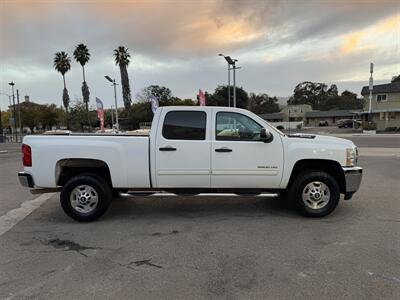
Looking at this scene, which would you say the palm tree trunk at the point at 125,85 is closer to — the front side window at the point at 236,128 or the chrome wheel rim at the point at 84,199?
the chrome wheel rim at the point at 84,199

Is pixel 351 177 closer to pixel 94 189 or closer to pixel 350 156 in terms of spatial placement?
pixel 350 156

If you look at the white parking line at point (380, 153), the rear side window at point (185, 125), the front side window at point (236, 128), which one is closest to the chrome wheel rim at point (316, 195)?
the front side window at point (236, 128)

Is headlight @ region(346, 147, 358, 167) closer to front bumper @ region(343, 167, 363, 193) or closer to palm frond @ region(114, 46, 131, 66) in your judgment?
front bumper @ region(343, 167, 363, 193)

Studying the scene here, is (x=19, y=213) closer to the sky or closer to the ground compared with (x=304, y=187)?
closer to the ground

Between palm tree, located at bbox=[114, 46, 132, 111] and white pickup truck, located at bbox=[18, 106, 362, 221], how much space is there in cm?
4499

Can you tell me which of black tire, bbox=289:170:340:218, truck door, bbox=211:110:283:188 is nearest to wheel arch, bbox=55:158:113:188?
truck door, bbox=211:110:283:188

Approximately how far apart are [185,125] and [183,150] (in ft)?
1.45

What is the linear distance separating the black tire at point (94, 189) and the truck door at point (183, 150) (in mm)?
941

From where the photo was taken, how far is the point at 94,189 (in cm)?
572

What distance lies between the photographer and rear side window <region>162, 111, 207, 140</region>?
18.7ft

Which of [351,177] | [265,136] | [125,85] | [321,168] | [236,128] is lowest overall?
[351,177]

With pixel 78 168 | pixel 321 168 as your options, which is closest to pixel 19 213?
pixel 78 168

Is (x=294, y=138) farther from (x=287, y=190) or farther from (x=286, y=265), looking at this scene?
(x=286, y=265)

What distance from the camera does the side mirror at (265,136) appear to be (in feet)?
18.2
